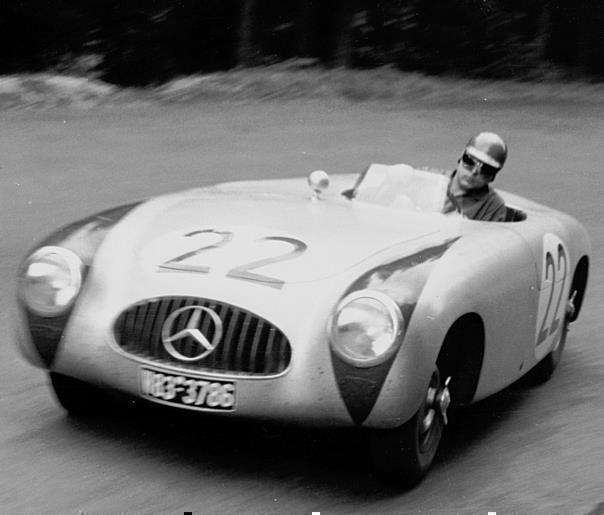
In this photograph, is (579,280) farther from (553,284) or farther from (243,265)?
(243,265)

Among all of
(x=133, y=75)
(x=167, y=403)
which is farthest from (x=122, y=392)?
(x=133, y=75)

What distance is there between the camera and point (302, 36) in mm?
21828

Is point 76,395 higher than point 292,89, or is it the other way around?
point 76,395

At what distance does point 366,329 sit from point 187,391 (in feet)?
2.27

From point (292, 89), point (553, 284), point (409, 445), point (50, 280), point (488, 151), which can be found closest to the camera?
point (409, 445)

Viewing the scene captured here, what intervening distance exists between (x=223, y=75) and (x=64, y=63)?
229 cm

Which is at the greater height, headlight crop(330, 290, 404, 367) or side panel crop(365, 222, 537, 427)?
headlight crop(330, 290, 404, 367)

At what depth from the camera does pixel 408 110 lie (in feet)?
61.3

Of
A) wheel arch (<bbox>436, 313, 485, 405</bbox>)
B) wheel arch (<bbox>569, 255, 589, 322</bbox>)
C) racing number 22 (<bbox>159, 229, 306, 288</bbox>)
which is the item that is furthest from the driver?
racing number 22 (<bbox>159, 229, 306, 288</bbox>)

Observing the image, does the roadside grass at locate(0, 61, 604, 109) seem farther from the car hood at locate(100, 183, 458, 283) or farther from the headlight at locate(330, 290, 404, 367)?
the headlight at locate(330, 290, 404, 367)

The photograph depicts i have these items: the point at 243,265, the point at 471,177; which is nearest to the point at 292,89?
the point at 471,177

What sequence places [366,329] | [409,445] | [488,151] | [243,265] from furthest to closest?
1. [488,151]
2. [243,265]
3. [409,445]
4. [366,329]

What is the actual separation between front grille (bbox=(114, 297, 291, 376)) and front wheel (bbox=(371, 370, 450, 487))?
501 millimetres

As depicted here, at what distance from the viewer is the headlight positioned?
16.5 ft
